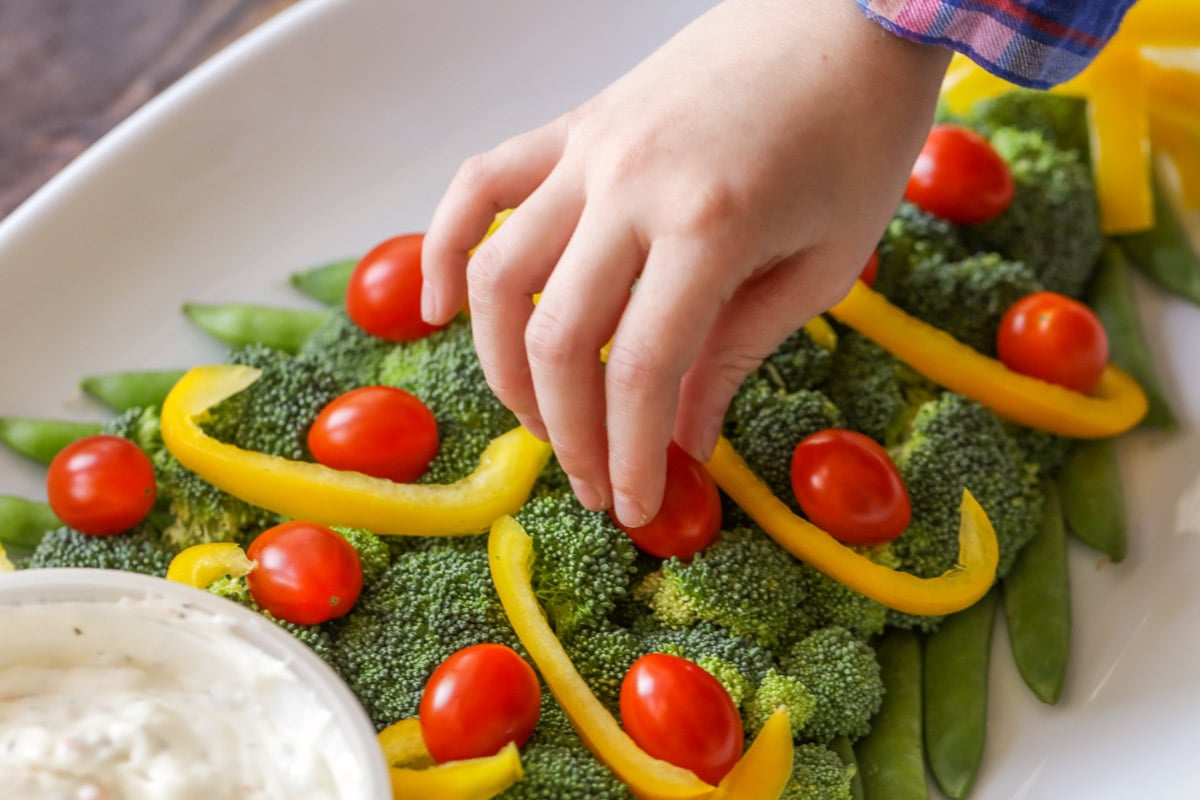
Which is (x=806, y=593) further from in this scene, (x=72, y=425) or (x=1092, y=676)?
(x=72, y=425)

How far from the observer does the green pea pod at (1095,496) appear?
2.04 meters

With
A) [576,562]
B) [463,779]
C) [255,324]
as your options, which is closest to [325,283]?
[255,324]

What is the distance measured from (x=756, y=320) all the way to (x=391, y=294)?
76cm

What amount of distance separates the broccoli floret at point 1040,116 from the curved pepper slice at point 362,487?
127 centimetres

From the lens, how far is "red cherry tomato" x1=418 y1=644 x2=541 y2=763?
1473 millimetres

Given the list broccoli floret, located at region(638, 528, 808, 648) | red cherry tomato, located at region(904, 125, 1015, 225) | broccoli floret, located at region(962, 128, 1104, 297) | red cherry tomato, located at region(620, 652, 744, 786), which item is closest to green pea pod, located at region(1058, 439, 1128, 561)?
broccoli floret, located at region(962, 128, 1104, 297)

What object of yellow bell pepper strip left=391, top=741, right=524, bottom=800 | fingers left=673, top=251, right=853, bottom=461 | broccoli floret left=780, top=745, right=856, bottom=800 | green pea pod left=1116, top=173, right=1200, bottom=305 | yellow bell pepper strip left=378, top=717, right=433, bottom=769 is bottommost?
broccoli floret left=780, top=745, right=856, bottom=800

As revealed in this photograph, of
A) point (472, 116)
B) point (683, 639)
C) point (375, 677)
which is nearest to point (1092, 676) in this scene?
point (683, 639)

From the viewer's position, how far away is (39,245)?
6.95 feet

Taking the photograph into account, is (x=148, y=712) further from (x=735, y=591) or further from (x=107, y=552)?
(x=735, y=591)

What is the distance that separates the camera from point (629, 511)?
4.84ft

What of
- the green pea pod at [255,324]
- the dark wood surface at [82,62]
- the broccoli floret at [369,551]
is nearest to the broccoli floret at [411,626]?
the broccoli floret at [369,551]

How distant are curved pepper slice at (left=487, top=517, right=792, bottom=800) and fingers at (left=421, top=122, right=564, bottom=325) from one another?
42 centimetres

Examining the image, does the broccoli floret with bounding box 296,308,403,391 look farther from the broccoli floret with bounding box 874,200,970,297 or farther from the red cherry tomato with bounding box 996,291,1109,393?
the red cherry tomato with bounding box 996,291,1109,393
